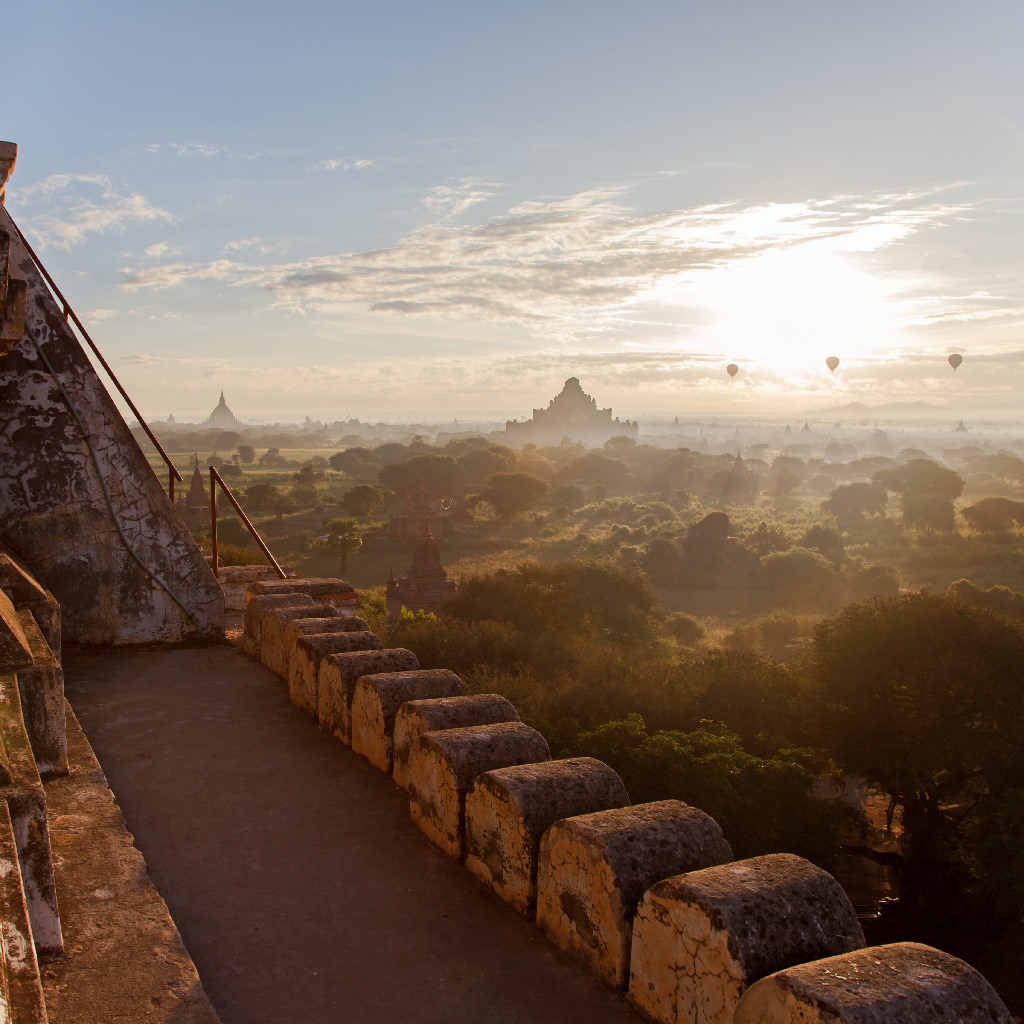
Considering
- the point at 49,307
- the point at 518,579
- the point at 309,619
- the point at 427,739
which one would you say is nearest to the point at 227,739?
the point at 309,619

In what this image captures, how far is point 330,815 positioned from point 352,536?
31728mm

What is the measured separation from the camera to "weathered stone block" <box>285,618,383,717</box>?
17.7 feet

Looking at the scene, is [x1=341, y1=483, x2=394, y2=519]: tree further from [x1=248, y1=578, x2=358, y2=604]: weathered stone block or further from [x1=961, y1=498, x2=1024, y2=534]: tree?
[x1=248, y1=578, x2=358, y2=604]: weathered stone block

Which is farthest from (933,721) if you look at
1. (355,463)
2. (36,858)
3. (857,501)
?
(355,463)

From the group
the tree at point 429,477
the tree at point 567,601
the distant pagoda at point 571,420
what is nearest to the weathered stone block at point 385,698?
the tree at point 567,601

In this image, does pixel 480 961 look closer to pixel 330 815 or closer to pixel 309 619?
pixel 330 815

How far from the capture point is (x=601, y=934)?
2.90 meters

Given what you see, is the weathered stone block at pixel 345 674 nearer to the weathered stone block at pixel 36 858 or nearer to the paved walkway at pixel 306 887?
the paved walkway at pixel 306 887

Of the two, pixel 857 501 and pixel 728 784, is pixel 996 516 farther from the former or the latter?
pixel 728 784

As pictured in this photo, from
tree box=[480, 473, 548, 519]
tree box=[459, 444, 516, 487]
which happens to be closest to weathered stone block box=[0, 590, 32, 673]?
tree box=[480, 473, 548, 519]

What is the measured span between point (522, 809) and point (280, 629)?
130 inches

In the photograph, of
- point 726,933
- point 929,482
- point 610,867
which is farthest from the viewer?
point 929,482

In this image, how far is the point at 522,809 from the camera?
3.27 meters

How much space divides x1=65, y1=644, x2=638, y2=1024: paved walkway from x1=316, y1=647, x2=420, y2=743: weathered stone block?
118 millimetres
